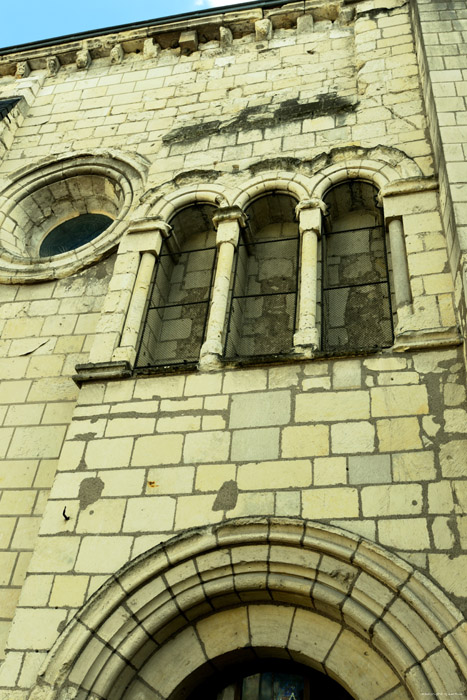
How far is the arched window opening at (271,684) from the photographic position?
4199mm

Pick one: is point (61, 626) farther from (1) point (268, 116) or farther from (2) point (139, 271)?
(1) point (268, 116)

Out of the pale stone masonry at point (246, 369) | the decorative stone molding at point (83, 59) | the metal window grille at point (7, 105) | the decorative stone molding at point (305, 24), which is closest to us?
the pale stone masonry at point (246, 369)

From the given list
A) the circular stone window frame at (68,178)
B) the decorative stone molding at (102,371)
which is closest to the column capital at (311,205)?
the circular stone window frame at (68,178)

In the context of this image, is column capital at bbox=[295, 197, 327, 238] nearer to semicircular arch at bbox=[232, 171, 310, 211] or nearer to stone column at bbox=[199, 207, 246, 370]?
semicircular arch at bbox=[232, 171, 310, 211]

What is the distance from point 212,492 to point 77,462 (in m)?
1.12

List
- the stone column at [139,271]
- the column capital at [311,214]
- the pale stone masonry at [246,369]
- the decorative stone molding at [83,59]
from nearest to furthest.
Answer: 1. the pale stone masonry at [246,369]
2. the stone column at [139,271]
3. the column capital at [311,214]
4. the decorative stone molding at [83,59]

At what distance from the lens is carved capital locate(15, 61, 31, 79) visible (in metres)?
9.86

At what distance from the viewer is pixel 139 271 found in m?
6.34

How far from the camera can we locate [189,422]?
195 inches

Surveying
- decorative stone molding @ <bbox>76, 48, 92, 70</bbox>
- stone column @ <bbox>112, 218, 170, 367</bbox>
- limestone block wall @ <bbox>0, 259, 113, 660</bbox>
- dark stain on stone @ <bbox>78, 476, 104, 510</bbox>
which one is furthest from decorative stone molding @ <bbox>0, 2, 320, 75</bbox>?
dark stain on stone @ <bbox>78, 476, 104, 510</bbox>

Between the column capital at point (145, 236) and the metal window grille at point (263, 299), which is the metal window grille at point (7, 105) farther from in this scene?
the metal window grille at point (263, 299)

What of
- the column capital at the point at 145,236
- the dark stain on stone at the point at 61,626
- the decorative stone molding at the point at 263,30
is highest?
the decorative stone molding at the point at 263,30

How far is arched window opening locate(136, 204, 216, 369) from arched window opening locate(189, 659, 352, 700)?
8.07ft

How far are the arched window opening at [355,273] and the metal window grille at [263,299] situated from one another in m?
0.34
